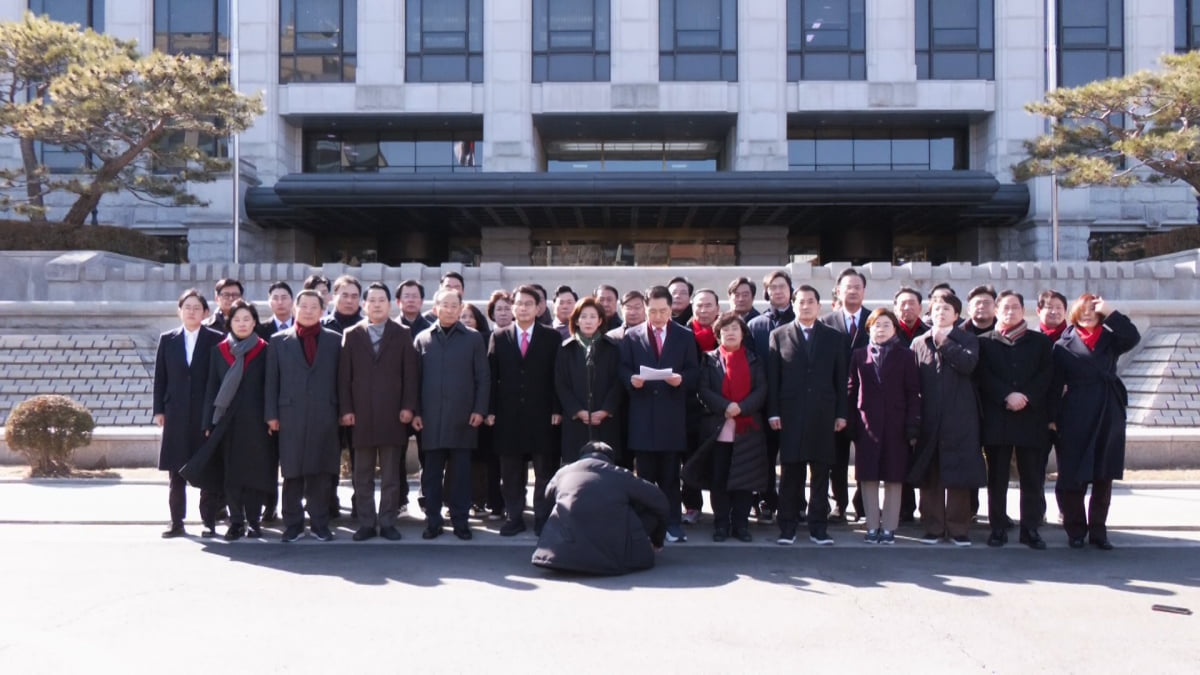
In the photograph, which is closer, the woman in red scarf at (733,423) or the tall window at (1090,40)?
the woman in red scarf at (733,423)

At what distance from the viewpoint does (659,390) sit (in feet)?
27.5

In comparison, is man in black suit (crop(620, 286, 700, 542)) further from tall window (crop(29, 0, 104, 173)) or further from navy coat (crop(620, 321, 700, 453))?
tall window (crop(29, 0, 104, 173))

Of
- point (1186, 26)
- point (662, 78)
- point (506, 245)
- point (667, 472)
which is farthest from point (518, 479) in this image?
point (1186, 26)

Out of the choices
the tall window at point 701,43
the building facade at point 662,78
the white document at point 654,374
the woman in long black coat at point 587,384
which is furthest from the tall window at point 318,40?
the white document at point 654,374

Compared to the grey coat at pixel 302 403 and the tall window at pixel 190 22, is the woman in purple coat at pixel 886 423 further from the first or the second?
the tall window at pixel 190 22

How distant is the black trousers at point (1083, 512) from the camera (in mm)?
8086

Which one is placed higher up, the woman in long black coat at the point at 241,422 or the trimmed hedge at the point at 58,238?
the trimmed hedge at the point at 58,238

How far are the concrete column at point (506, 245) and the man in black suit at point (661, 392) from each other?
26365mm

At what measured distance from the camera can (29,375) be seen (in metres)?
16.1

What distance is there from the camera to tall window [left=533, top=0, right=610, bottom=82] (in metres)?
32.9

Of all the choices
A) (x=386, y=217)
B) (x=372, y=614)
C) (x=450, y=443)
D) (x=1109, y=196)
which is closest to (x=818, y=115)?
(x=1109, y=196)

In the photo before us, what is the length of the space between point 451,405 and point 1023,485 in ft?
15.9

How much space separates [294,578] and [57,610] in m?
1.47

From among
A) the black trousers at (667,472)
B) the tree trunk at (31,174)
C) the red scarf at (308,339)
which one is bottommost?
the black trousers at (667,472)
